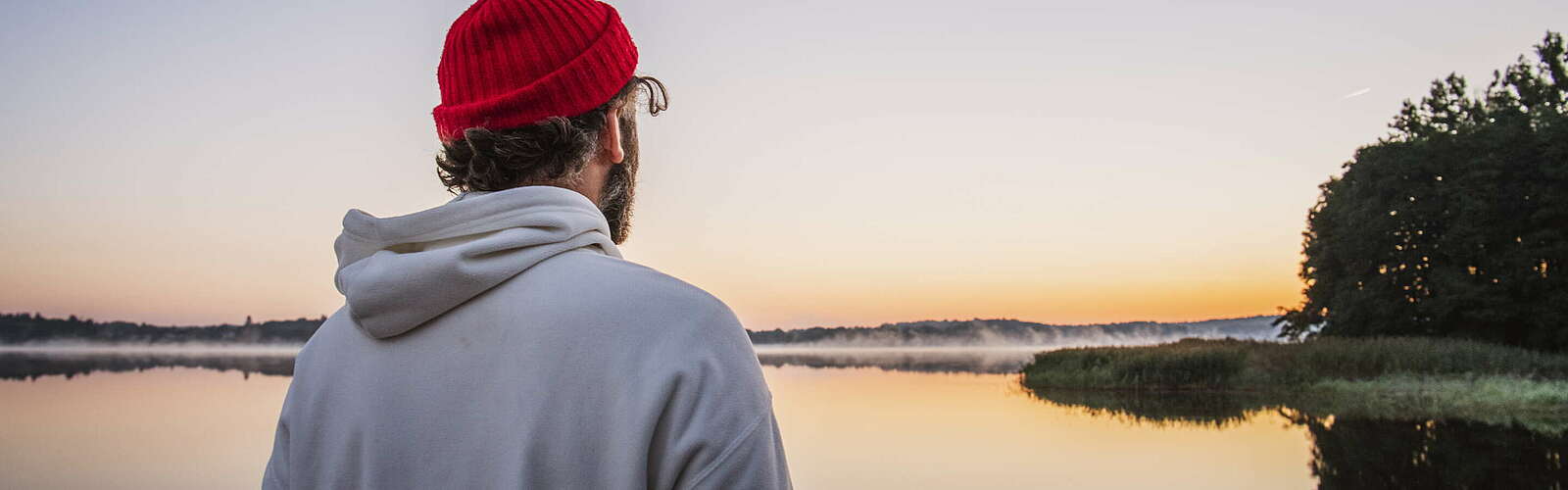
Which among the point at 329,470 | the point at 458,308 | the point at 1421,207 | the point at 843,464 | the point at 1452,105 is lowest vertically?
the point at 843,464

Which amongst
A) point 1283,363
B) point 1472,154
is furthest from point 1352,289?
point 1283,363

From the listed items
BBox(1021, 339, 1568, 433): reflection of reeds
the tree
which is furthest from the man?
the tree

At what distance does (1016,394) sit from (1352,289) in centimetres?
1335

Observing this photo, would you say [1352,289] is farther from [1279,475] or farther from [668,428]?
[668,428]

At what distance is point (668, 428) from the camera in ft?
3.00

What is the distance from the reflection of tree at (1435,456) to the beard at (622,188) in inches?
356

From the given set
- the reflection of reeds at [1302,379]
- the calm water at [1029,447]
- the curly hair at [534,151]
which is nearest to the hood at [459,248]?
the curly hair at [534,151]

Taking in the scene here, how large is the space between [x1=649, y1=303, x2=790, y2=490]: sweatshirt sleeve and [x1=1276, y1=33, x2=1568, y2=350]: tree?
2886 cm

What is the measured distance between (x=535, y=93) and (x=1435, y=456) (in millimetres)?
11329

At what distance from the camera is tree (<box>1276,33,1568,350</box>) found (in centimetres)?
2480

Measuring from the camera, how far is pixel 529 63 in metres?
1.10

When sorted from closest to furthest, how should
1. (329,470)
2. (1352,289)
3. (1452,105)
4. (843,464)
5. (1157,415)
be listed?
(329,470) → (843,464) → (1157,415) → (1352,289) → (1452,105)

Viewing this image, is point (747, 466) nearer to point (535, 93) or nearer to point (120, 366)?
point (535, 93)

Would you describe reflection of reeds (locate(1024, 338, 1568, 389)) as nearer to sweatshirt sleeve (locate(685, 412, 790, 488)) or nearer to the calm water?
the calm water
